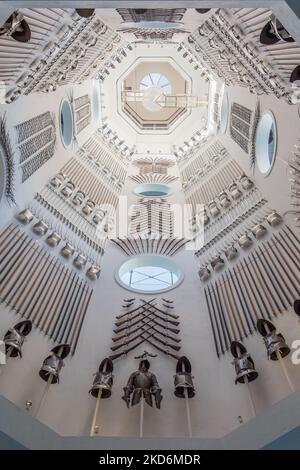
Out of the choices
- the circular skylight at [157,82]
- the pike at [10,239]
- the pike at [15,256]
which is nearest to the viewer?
the pike at [15,256]

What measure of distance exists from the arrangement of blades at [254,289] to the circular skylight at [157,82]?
628 inches

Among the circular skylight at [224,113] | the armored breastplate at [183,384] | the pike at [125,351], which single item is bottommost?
the armored breastplate at [183,384]

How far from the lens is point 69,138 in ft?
45.6

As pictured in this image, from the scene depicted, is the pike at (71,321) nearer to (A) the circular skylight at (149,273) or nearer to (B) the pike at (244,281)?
(A) the circular skylight at (149,273)

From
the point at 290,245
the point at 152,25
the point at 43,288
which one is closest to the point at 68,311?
the point at 43,288

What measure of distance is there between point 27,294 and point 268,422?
5239 mm

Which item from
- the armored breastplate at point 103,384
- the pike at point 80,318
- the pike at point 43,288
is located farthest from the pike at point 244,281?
the pike at point 43,288

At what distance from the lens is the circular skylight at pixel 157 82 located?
22172mm

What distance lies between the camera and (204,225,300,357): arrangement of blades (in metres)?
7.26

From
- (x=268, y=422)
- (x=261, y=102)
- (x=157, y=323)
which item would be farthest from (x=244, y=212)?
(x=268, y=422)

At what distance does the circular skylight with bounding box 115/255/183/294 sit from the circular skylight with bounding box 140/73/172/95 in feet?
47.7

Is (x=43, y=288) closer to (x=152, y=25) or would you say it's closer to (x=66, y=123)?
(x=66, y=123)

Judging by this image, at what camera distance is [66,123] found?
13898mm

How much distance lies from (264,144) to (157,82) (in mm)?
13193
